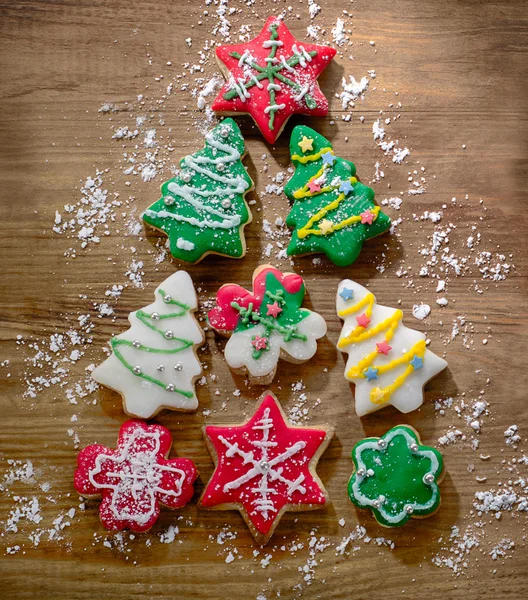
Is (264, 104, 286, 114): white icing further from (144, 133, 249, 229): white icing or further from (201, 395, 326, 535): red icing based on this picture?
(201, 395, 326, 535): red icing

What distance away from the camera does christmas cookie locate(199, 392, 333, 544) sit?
73.6 inches

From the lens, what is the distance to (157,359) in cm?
189

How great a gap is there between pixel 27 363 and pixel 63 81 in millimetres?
843

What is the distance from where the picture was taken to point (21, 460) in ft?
6.34

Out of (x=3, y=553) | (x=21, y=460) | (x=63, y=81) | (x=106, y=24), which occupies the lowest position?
(x=3, y=553)

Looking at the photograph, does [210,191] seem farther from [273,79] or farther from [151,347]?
[151,347]

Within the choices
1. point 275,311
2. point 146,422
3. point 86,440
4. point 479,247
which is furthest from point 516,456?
point 86,440

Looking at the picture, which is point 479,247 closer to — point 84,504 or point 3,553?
point 84,504

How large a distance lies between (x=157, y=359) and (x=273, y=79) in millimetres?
871

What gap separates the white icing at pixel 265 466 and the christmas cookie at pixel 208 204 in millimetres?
497

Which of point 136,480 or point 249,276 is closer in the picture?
point 136,480

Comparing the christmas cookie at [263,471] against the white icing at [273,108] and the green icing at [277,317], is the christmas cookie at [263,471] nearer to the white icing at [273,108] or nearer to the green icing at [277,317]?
the green icing at [277,317]

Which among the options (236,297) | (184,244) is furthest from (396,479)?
(184,244)

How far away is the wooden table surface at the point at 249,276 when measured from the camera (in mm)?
1912
